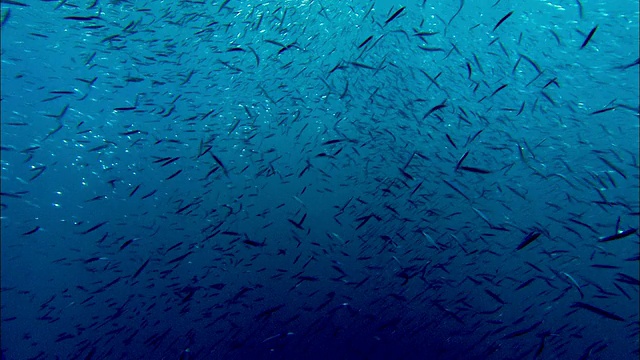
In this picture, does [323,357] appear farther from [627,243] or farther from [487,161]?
[627,243]

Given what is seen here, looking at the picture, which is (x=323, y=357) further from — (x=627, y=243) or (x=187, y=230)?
(x=627, y=243)

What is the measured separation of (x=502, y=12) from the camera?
20672 mm

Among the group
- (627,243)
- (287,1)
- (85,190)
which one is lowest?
(627,243)

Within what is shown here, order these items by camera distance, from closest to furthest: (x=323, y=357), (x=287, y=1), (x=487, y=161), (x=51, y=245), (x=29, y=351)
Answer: (x=323, y=357)
(x=29, y=351)
(x=51, y=245)
(x=487, y=161)
(x=287, y=1)

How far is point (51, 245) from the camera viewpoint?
400 inches

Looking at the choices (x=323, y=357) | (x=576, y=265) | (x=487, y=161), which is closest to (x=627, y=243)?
(x=576, y=265)

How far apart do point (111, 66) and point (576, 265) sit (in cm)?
1588

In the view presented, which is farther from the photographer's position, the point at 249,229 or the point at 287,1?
the point at 287,1

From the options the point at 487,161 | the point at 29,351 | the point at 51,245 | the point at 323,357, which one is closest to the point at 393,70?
the point at 487,161

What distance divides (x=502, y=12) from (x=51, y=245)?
2341cm

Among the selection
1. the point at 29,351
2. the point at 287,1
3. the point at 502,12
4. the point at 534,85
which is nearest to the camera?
the point at 29,351

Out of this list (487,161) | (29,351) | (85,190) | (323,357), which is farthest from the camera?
(487,161)

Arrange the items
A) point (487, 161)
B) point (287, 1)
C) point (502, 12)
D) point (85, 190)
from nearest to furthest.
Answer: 1. point (85, 190)
2. point (487, 161)
3. point (287, 1)
4. point (502, 12)

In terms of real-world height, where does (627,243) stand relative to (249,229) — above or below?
below
